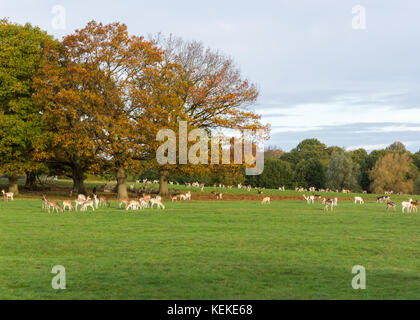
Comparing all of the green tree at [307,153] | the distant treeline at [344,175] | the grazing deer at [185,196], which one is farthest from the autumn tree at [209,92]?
the green tree at [307,153]

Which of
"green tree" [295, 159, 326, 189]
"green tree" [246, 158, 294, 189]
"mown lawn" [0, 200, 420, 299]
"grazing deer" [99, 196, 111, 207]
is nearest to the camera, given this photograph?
"mown lawn" [0, 200, 420, 299]

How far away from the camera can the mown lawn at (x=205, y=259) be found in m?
12.6

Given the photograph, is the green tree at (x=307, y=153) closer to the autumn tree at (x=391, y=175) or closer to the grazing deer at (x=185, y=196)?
the autumn tree at (x=391, y=175)

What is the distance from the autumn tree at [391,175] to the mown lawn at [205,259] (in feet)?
290

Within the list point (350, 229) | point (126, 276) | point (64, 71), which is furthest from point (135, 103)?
point (126, 276)

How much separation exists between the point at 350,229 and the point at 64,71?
128 feet

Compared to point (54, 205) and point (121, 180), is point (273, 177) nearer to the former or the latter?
point (121, 180)

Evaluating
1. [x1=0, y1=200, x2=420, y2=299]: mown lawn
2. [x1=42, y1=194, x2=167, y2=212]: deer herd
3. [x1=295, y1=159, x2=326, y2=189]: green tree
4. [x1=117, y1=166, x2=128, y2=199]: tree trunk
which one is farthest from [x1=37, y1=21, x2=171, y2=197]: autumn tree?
[x1=295, y1=159, x2=326, y2=189]: green tree

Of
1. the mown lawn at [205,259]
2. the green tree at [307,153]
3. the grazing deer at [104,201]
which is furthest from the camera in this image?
the green tree at [307,153]

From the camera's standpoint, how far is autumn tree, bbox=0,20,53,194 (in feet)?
174

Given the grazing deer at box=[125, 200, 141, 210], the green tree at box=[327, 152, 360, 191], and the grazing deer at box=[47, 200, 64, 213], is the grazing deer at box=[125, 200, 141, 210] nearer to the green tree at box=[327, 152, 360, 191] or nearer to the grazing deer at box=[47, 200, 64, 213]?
the grazing deer at box=[47, 200, 64, 213]

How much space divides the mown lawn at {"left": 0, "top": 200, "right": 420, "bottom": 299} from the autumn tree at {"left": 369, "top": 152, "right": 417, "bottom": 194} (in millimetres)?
88253

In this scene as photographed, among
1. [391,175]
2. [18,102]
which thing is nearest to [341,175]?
[391,175]
